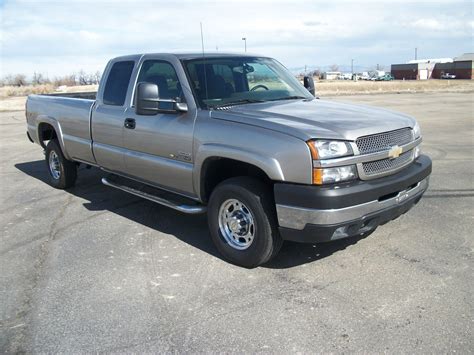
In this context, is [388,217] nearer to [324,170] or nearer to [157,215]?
[324,170]

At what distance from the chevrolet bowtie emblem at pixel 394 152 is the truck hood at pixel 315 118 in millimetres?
175

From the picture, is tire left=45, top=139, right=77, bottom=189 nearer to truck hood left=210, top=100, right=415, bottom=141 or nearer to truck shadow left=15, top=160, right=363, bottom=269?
truck shadow left=15, top=160, right=363, bottom=269

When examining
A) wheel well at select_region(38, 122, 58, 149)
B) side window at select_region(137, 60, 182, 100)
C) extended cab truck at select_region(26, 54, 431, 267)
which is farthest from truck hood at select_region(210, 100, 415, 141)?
wheel well at select_region(38, 122, 58, 149)

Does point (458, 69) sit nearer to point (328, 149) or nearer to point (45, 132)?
point (45, 132)

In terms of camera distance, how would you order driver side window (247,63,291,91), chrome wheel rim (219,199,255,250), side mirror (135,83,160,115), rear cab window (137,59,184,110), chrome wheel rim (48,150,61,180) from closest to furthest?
1. chrome wheel rim (219,199,255,250)
2. side mirror (135,83,160,115)
3. rear cab window (137,59,184,110)
4. driver side window (247,63,291,91)
5. chrome wheel rim (48,150,61,180)

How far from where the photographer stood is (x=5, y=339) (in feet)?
10.9

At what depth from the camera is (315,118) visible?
4168mm

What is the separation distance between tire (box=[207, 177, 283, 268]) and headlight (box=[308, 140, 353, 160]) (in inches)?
24.8

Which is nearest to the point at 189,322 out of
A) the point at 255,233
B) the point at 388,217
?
the point at 255,233

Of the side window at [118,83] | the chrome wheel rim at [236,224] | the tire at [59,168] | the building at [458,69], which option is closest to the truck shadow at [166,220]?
the tire at [59,168]

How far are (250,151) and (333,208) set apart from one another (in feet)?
2.79

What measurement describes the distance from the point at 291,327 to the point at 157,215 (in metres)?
3.06

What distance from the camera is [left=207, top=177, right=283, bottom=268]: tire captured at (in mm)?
4062

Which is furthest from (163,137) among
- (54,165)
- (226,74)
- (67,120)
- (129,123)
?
(54,165)
